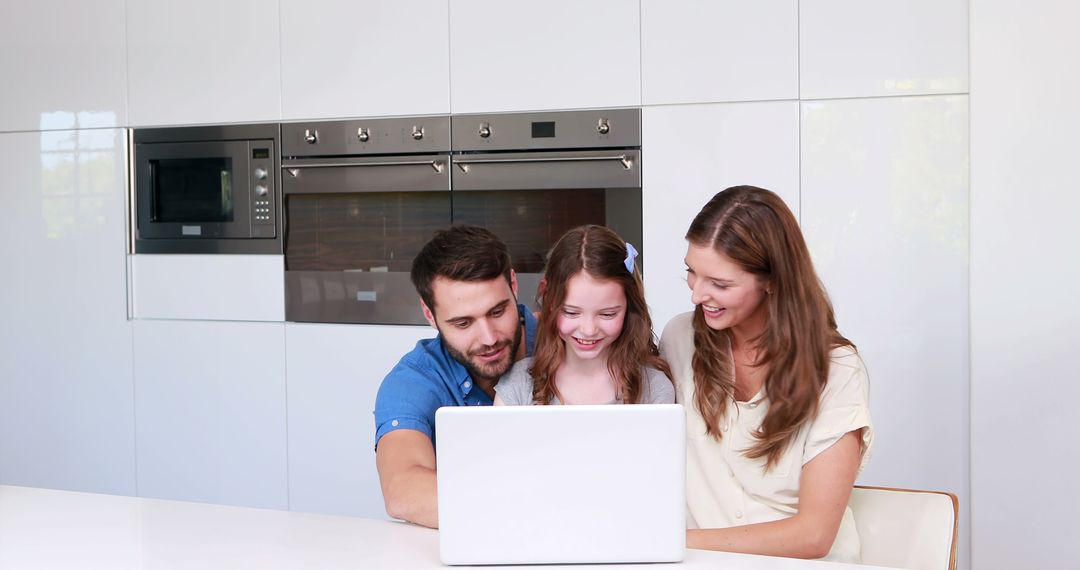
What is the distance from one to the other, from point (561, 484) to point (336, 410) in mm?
2358

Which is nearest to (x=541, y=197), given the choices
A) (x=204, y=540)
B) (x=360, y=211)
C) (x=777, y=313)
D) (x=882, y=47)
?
(x=360, y=211)

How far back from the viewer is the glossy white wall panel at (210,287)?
3.66 meters

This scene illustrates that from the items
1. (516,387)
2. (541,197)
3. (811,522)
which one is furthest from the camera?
(541,197)

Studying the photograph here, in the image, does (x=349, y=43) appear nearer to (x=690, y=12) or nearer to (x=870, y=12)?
(x=690, y=12)

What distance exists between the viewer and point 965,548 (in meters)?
2.92

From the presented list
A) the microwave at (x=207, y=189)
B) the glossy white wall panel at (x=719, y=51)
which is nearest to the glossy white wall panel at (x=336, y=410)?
the microwave at (x=207, y=189)

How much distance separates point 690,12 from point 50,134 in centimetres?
246

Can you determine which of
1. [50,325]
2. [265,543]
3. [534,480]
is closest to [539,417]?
[534,480]

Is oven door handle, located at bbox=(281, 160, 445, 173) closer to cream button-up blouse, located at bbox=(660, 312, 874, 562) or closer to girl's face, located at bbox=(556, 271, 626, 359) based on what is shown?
girl's face, located at bbox=(556, 271, 626, 359)

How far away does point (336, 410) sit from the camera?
3.55 metres

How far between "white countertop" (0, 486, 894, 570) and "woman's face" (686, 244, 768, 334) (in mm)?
534

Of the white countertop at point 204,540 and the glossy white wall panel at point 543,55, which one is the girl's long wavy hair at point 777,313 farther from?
the glossy white wall panel at point 543,55

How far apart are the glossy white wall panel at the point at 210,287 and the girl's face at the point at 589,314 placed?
1978mm

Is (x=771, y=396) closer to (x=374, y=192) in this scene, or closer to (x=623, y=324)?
(x=623, y=324)
